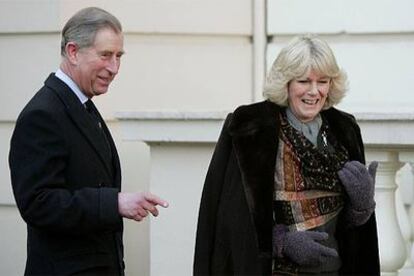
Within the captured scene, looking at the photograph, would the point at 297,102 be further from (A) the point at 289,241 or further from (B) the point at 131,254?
(B) the point at 131,254

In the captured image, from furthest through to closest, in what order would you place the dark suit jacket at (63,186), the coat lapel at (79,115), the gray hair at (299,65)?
1. the gray hair at (299,65)
2. the coat lapel at (79,115)
3. the dark suit jacket at (63,186)

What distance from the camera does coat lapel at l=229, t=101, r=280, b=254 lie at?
3.60 metres

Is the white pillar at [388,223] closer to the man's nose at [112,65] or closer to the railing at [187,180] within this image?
the railing at [187,180]

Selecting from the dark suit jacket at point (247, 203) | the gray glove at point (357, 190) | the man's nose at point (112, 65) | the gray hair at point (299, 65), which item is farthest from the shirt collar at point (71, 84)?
the gray glove at point (357, 190)

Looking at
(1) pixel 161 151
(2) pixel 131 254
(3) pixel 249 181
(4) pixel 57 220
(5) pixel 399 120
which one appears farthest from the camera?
(2) pixel 131 254

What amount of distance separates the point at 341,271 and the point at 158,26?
8.02 ft

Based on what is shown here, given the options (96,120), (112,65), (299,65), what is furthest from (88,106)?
(299,65)

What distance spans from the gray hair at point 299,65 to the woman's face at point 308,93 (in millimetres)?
16

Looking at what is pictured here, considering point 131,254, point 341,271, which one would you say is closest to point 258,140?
point 341,271

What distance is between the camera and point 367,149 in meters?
4.45

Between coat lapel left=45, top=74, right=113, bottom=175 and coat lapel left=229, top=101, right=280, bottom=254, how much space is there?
1.42ft

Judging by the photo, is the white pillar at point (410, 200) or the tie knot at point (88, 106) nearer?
the tie knot at point (88, 106)

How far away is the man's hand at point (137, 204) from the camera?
11.2 ft

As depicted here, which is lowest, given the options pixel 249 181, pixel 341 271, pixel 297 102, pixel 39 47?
pixel 341 271
